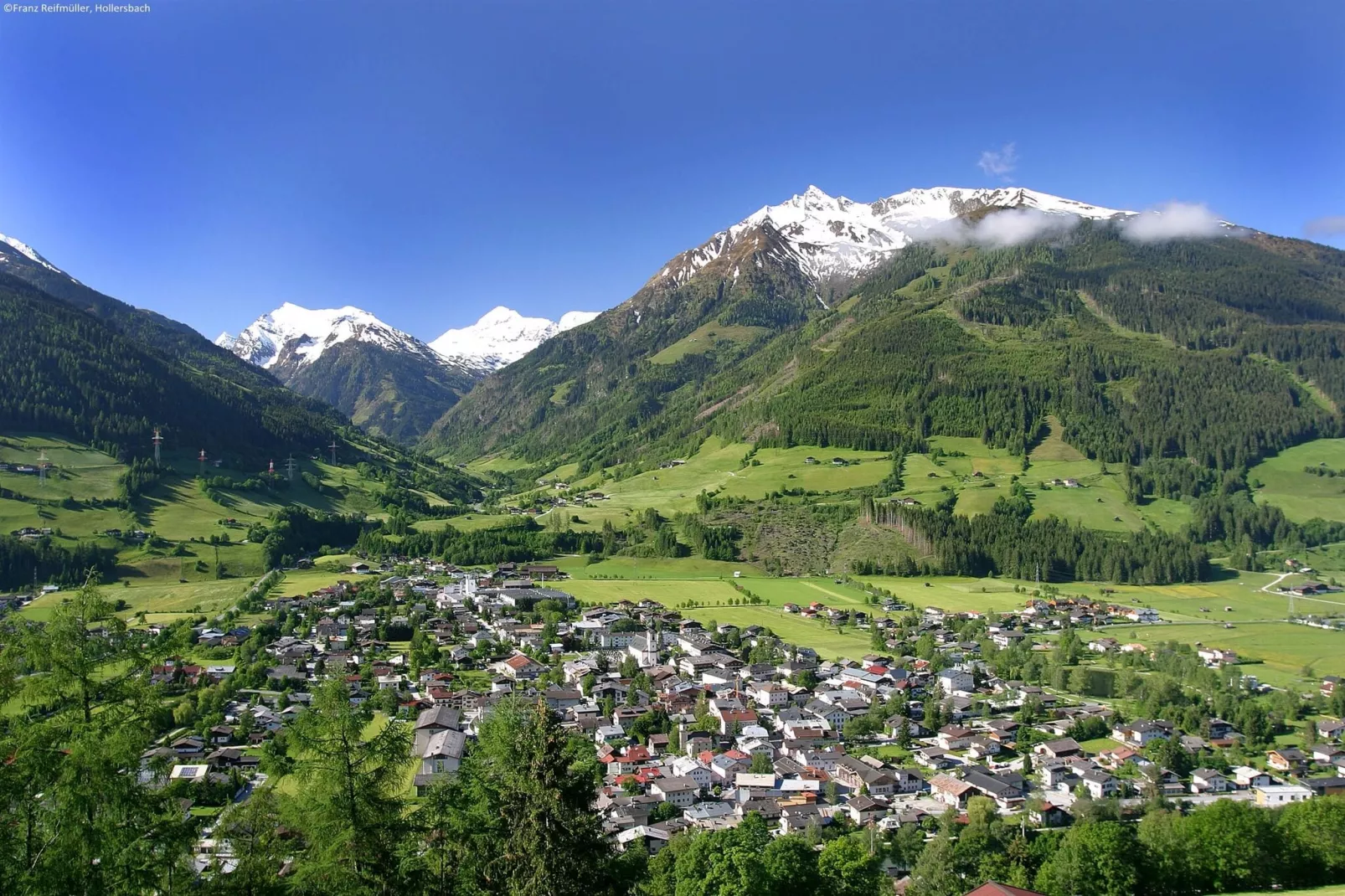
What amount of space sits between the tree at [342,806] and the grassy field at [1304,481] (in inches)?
5830

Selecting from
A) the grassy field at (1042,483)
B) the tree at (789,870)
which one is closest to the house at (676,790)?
the tree at (789,870)

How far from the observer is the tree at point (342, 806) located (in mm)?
15219

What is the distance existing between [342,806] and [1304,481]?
550 feet

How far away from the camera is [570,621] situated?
85.2 meters

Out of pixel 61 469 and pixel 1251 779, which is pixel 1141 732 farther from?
pixel 61 469

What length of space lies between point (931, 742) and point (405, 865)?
4735 centimetres

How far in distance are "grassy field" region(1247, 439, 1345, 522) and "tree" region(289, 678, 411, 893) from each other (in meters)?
148

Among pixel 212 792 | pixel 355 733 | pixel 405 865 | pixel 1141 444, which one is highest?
pixel 1141 444

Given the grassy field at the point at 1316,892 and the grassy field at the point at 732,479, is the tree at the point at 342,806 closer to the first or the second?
the grassy field at the point at 1316,892

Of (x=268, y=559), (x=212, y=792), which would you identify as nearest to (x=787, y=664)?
(x=212, y=792)

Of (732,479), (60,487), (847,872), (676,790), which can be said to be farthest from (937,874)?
(60,487)

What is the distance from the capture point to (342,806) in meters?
15.4

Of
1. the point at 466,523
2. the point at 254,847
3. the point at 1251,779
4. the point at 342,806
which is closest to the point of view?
the point at 342,806

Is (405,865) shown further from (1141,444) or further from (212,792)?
(1141,444)
